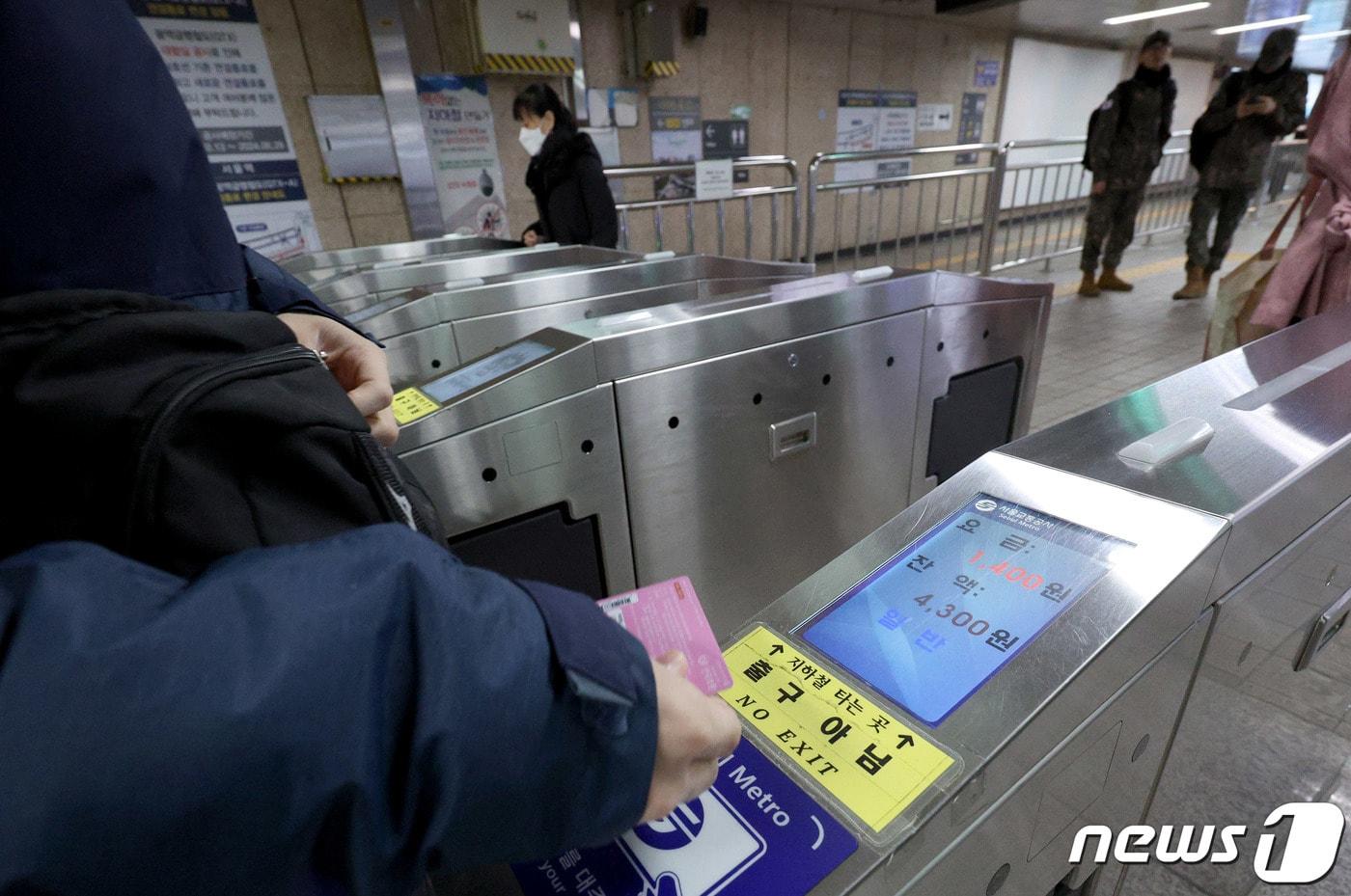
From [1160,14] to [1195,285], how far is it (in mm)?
4184

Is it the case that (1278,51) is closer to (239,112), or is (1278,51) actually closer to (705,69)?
(705,69)

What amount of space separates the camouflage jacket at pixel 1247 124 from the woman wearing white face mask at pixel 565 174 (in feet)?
11.6

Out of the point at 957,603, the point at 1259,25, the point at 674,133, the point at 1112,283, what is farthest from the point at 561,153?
the point at 1259,25

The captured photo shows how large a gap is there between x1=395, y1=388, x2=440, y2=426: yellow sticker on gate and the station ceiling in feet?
18.1

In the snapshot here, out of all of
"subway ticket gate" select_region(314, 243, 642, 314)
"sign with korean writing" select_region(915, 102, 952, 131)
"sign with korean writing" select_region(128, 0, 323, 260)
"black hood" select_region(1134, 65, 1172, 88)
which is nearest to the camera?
"subway ticket gate" select_region(314, 243, 642, 314)

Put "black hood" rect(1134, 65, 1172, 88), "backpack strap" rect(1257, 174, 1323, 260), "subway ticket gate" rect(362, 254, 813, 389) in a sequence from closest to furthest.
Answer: "backpack strap" rect(1257, 174, 1323, 260) < "subway ticket gate" rect(362, 254, 813, 389) < "black hood" rect(1134, 65, 1172, 88)

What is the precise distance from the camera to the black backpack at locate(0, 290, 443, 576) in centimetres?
32

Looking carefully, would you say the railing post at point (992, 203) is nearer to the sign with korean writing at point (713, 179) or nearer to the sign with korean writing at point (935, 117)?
the sign with korean writing at point (713, 179)

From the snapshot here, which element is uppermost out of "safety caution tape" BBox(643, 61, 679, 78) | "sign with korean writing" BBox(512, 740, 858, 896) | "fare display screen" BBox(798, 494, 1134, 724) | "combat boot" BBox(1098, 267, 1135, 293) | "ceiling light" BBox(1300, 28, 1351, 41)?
"ceiling light" BBox(1300, 28, 1351, 41)

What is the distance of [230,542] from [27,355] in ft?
0.40

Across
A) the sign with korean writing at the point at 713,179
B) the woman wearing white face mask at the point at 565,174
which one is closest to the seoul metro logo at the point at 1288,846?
the woman wearing white face mask at the point at 565,174

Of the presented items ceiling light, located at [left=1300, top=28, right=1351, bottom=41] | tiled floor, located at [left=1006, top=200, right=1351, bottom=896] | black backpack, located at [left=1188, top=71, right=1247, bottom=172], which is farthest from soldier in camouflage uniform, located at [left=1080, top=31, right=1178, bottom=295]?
ceiling light, located at [left=1300, top=28, right=1351, bottom=41]

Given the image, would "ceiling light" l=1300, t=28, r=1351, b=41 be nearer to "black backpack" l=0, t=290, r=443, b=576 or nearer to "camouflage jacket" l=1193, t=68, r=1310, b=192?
"camouflage jacket" l=1193, t=68, r=1310, b=192

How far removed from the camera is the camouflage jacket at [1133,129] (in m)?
3.79
